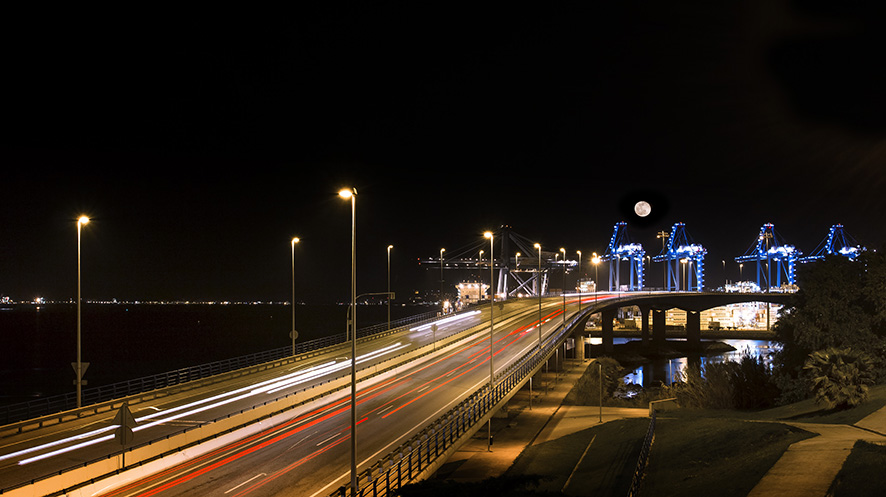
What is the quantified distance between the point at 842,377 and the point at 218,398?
30791 mm

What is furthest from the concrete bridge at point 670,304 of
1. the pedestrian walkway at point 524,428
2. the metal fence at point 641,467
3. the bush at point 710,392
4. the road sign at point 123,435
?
the road sign at point 123,435

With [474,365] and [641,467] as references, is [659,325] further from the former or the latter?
[641,467]

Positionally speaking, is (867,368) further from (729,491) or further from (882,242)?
(729,491)

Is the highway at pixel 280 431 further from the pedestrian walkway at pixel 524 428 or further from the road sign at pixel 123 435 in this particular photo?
the pedestrian walkway at pixel 524 428

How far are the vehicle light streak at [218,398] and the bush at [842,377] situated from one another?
2607 cm

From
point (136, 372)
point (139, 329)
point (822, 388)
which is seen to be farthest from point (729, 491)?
point (139, 329)

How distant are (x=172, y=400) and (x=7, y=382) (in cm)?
6494

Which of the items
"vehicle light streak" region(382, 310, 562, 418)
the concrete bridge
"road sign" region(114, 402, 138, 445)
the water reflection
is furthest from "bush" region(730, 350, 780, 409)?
the concrete bridge

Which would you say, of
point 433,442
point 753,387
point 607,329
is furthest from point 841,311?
point 607,329

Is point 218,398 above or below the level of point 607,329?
above

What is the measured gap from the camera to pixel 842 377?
3369 cm

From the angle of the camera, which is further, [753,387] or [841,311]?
[753,387]

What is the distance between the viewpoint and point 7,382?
261ft

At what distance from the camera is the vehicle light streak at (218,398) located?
67.8 ft
